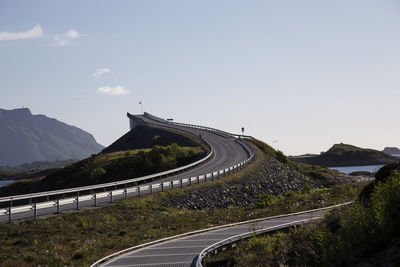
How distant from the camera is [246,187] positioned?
54.6 metres

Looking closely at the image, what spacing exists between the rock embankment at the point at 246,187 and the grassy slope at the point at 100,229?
156 inches

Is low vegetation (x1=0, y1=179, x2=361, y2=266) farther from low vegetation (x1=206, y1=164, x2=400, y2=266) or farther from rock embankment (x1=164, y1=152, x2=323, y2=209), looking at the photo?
low vegetation (x1=206, y1=164, x2=400, y2=266)

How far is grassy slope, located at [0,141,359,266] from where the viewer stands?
1906 centimetres

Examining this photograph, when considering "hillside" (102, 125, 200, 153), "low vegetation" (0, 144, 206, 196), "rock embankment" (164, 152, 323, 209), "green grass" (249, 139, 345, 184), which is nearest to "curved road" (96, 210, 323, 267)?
"rock embankment" (164, 152, 323, 209)

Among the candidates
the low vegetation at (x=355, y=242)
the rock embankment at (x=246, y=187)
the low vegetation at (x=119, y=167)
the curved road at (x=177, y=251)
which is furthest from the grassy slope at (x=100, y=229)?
the low vegetation at (x=119, y=167)

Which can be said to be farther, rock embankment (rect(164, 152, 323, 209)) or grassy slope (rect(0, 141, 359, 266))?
rock embankment (rect(164, 152, 323, 209))

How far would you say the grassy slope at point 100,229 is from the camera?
1906 centimetres

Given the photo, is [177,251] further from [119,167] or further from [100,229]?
[119,167]

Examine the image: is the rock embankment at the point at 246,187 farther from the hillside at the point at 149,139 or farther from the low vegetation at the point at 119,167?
the hillside at the point at 149,139

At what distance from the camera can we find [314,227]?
1648 centimetres

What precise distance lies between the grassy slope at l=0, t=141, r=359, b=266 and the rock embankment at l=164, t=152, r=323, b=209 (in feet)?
13.0

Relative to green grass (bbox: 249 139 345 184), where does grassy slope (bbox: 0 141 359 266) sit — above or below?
below

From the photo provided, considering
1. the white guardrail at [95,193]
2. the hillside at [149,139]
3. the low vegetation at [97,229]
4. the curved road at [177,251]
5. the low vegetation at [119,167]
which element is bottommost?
the curved road at [177,251]

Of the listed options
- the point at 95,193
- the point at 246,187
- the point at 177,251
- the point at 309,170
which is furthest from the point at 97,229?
the point at 309,170
